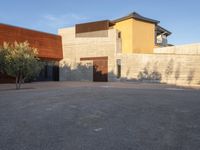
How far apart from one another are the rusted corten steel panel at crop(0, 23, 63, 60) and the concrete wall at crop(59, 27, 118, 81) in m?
1.15

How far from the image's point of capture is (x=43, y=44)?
35.2m

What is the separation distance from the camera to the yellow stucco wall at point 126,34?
3453 centimetres

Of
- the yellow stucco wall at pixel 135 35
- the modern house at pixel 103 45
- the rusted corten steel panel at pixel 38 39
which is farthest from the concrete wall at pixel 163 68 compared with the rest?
the rusted corten steel panel at pixel 38 39

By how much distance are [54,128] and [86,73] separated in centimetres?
2912

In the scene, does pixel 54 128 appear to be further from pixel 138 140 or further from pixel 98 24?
pixel 98 24

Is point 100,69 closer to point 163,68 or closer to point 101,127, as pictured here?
point 163,68

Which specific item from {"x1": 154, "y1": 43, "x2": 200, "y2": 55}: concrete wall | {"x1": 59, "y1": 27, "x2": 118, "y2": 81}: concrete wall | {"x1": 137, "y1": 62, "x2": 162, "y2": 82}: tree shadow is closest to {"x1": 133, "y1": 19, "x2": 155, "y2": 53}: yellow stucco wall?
{"x1": 59, "y1": 27, "x2": 118, "y2": 81}: concrete wall

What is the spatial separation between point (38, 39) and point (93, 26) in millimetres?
6999

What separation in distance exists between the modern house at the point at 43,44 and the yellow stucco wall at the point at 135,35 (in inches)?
330

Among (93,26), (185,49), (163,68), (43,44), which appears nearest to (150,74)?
(163,68)

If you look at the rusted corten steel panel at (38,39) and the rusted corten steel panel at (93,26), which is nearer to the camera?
the rusted corten steel panel at (38,39)

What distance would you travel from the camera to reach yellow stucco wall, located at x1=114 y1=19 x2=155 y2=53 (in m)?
34.5

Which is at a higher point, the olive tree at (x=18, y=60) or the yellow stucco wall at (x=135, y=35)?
the yellow stucco wall at (x=135, y=35)

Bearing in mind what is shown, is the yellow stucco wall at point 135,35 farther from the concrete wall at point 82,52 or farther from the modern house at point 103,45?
the concrete wall at point 82,52
